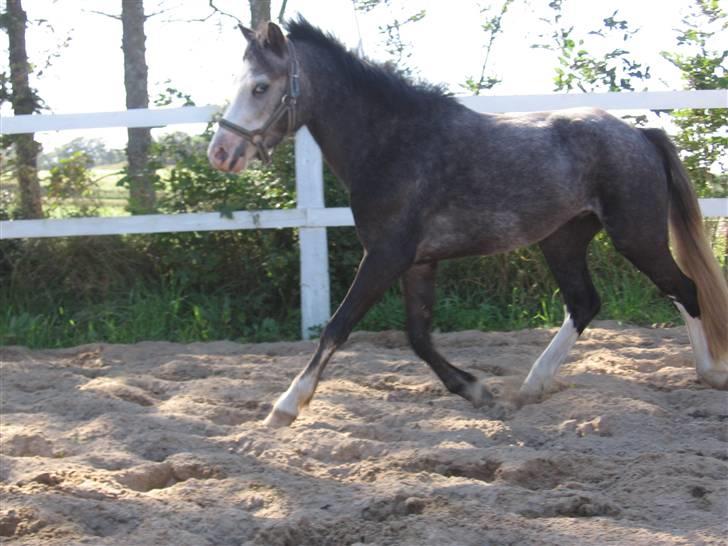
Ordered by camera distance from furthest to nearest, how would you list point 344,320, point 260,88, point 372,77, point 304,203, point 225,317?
point 225,317
point 304,203
point 372,77
point 260,88
point 344,320

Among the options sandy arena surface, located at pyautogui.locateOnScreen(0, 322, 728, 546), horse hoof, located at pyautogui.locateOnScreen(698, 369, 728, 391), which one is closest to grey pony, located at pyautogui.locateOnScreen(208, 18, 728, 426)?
horse hoof, located at pyautogui.locateOnScreen(698, 369, 728, 391)

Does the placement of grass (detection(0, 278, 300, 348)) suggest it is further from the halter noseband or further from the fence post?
the halter noseband

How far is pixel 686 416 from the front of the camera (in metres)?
4.25

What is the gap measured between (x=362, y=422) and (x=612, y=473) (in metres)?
1.18

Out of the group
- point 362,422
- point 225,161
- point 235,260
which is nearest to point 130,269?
point 235,260

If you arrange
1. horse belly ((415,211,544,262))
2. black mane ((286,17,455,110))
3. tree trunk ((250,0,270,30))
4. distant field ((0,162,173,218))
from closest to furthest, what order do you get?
horse belly ((415,211,544,262)), black mane ((286,17,455,110)), distant field ((0,162,173,218)), tree trunk ((250,0,270,30))

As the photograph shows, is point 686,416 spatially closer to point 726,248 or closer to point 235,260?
point 726,248

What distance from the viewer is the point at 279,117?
447 centimetres

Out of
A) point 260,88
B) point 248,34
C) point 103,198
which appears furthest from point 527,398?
point 103,198

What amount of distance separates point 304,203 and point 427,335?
7.05 feet

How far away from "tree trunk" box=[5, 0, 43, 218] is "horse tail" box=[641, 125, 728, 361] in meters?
4.75

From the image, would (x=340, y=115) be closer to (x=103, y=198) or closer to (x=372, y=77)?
(x=372, y=77)

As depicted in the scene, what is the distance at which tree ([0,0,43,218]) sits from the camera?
7445mm

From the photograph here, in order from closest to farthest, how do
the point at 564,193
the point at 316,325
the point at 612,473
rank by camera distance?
the point at 612,473 < the point at 564,193 < the point at 316,325
